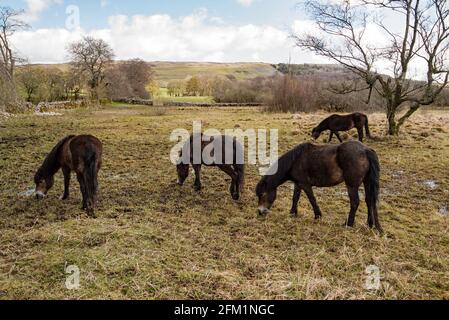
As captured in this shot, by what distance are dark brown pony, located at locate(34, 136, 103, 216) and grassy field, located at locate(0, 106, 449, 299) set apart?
34 cm

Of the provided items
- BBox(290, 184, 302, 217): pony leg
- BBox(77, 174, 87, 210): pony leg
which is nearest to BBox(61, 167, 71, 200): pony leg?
BBox(77, 174, 87, 210): pony leg

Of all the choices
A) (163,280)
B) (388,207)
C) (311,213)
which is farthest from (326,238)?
(163,280)

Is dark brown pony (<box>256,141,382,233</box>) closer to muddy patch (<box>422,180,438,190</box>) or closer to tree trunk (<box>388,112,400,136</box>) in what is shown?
muddy patch (<box>422,180,438,190</box>)

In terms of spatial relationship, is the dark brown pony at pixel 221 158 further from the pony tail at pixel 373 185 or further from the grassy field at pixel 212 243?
the pony tail at pixel 373 185

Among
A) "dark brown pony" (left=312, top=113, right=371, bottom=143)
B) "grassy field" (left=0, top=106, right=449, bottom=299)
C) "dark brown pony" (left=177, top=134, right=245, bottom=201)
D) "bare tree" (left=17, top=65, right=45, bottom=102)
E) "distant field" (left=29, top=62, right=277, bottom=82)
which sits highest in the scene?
"distant field" (left=29, top=62, right=277, bottom=82)

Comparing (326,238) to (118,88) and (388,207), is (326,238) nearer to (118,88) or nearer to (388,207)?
(388,207)

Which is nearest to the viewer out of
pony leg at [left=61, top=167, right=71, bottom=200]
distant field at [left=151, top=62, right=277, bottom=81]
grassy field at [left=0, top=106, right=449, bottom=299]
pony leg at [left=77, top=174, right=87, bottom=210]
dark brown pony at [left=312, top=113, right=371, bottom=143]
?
grassy field at [left=0, top=106, right=449, bottom=299]

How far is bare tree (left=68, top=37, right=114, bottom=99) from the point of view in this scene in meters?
39.1

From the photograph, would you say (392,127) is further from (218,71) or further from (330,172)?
(218,71)

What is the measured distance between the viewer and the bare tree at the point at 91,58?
3912cm

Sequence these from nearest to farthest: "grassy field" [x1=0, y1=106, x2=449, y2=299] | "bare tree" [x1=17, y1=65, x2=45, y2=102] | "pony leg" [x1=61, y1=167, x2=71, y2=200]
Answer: "grassy field" [x1=0, y1=106, x2=449, y2=299], "pony leg" [x1=61, y1=167, x2=71, y2=200], "bare tree" [x1=17, y1=65, x2=45, y2=102]

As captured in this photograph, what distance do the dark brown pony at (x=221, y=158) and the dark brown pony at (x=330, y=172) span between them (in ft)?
3.18

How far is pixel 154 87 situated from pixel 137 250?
47.2 meters

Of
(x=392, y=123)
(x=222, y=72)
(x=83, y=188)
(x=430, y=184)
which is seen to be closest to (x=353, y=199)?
(x=430, y=184)
